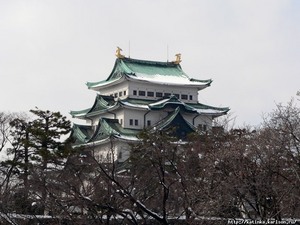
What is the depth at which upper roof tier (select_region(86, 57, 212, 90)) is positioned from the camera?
47906 millimetres

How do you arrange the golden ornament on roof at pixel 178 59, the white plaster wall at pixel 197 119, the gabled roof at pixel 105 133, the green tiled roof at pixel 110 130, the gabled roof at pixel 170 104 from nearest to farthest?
the gabled roof at pixel 105 133 < the green tiled roof at pixel 110 130 < the gabled roof at pixel 170 104 < the white plaster wall at pixel 197 119 < the golden ornament on roof at pixel 178 59

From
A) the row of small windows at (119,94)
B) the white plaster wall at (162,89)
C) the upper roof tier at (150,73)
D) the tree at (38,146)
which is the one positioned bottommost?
the tree at (38,146)

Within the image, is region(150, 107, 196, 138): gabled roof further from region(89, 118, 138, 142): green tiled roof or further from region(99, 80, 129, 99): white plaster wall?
region(99, 80, 129, 99): white plaster wall

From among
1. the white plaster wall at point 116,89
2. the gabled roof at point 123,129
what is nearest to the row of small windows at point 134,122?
the gabled roof at point 123,129

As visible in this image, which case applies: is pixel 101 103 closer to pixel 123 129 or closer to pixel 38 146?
pixel 123 129

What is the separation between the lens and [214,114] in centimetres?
4741

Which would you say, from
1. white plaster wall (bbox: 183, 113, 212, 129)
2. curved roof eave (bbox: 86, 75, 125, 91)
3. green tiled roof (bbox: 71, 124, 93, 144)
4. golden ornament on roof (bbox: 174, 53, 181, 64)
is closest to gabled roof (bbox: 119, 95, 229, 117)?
white plaster wall (bbox: 183, 113, 212, 129)

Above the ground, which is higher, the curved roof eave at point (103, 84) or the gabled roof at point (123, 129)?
the curved roof eave at point (103, 84)

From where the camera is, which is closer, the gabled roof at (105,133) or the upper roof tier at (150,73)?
the gabled roof at (105,133)

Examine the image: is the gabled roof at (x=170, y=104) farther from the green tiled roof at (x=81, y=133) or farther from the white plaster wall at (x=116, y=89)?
the green tiled roof at (x=81, y=133)

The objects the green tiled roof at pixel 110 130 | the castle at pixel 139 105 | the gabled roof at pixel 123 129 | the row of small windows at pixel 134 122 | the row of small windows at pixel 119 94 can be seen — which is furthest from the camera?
the row of small windows at pixel 119 94

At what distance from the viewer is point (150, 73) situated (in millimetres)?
49062

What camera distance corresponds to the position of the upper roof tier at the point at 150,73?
47.9 m

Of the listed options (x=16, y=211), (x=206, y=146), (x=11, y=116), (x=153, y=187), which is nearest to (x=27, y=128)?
(x=11, y=116)
